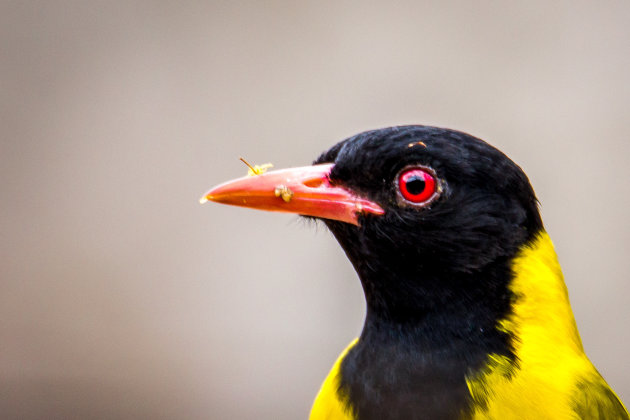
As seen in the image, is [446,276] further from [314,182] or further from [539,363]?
[314,182]

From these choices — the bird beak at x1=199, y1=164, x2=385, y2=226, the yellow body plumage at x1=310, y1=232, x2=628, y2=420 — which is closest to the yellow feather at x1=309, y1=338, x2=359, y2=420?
the yellow body plumage at x1=310, y1=232, x2=628, y2=420

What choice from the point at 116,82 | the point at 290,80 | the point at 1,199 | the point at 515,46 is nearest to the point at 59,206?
the point at 1,199

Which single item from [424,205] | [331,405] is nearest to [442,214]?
[424,205]

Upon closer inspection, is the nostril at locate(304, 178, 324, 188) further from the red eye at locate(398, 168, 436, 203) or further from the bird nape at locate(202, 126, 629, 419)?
the red eye at locate(398, 168, 436, 203)

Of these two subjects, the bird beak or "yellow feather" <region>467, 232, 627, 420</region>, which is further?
the bird beak

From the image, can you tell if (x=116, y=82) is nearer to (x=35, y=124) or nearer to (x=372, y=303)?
(x=35, y=124)

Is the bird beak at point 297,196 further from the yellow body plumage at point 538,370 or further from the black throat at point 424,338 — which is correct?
the yellow body plumage at point 538,370

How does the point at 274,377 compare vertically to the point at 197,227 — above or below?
below

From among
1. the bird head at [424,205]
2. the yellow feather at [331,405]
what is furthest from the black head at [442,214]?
the yellow feather at [331,405]
